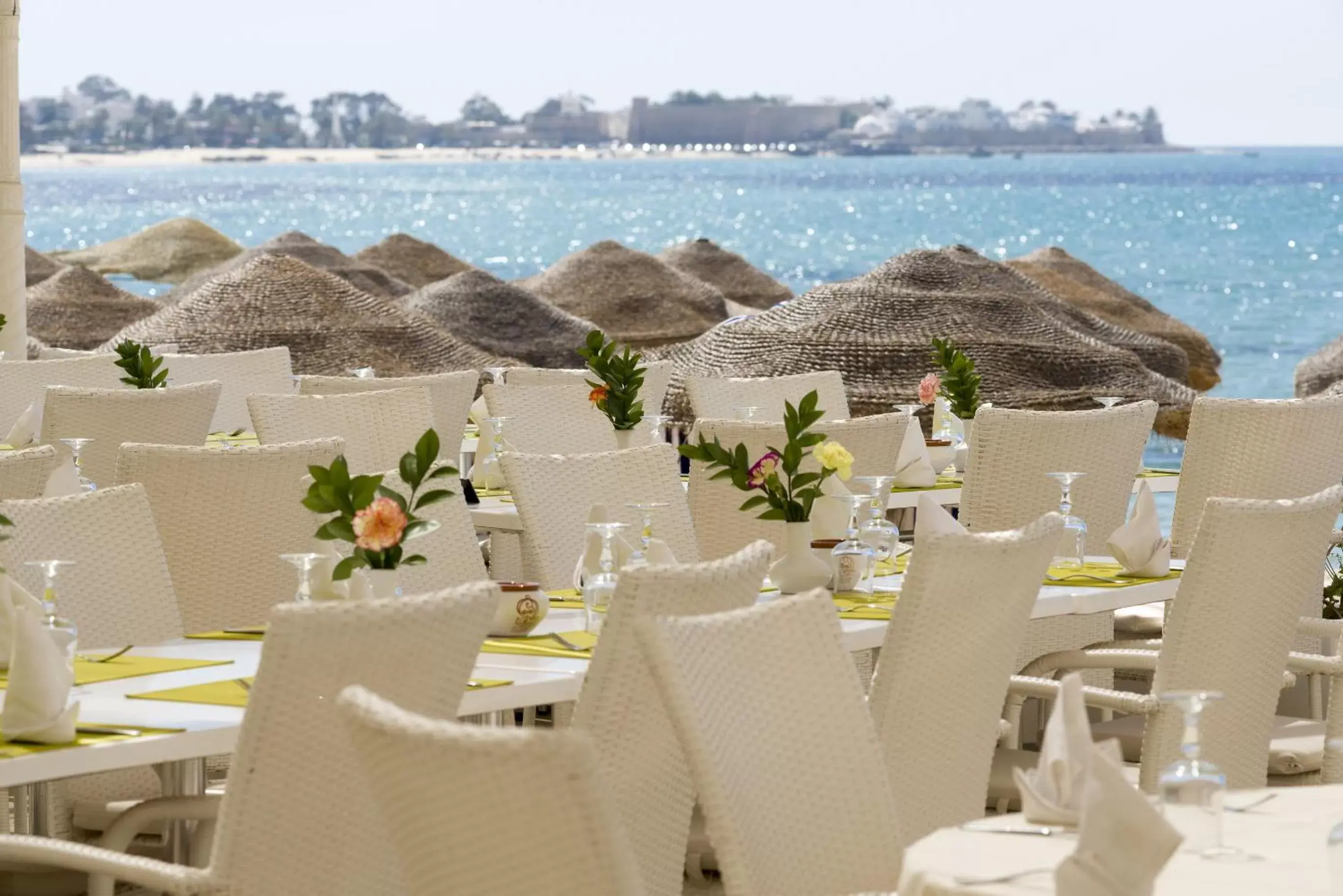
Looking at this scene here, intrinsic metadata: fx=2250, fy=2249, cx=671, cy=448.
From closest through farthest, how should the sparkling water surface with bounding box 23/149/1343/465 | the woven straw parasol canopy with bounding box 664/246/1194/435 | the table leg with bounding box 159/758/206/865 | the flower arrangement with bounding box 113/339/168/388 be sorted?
1. the table leg with bounding box 159/758/206/865
2. the flower arrangement with bounding box 113/339/168/388
3. the woven straw parasol canopy with bounding box 664/246/1194/435
4. the sparkling water surface with bounding box 23/149/1343/465

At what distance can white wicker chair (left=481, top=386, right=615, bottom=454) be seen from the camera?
606 centimetres

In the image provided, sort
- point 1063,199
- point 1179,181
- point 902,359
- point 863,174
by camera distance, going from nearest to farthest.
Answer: point 902,359, point 1063,199, point 1179,181, point 863,174

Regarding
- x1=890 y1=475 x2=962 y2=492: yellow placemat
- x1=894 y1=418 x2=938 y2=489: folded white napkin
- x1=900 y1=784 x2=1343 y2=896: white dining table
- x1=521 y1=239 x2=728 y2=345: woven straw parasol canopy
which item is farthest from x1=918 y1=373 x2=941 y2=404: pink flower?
x1=521 y1=239 x2=728 y2=345: woven straw parasol canopy

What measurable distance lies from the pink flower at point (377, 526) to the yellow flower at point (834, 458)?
3.50 ft

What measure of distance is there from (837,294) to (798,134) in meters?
92.3

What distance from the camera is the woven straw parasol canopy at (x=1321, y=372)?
33.3ft

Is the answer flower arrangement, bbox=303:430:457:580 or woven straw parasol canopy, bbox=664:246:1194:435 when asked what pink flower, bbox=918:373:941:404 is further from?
flower arrangement, bbox=303:430:457:580

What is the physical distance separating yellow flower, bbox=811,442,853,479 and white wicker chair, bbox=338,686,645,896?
2143 millimetres

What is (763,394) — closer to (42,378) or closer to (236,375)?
(236,375)

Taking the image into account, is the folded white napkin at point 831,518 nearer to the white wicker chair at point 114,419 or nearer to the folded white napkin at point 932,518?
the folded white napkin at point 932,518

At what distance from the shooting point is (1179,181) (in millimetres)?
96938

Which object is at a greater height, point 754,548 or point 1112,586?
point 754,548

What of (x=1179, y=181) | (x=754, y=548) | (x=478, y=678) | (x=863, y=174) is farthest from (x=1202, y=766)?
(x=863, y=174)

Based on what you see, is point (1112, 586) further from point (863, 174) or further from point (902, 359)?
point (863, 174)
